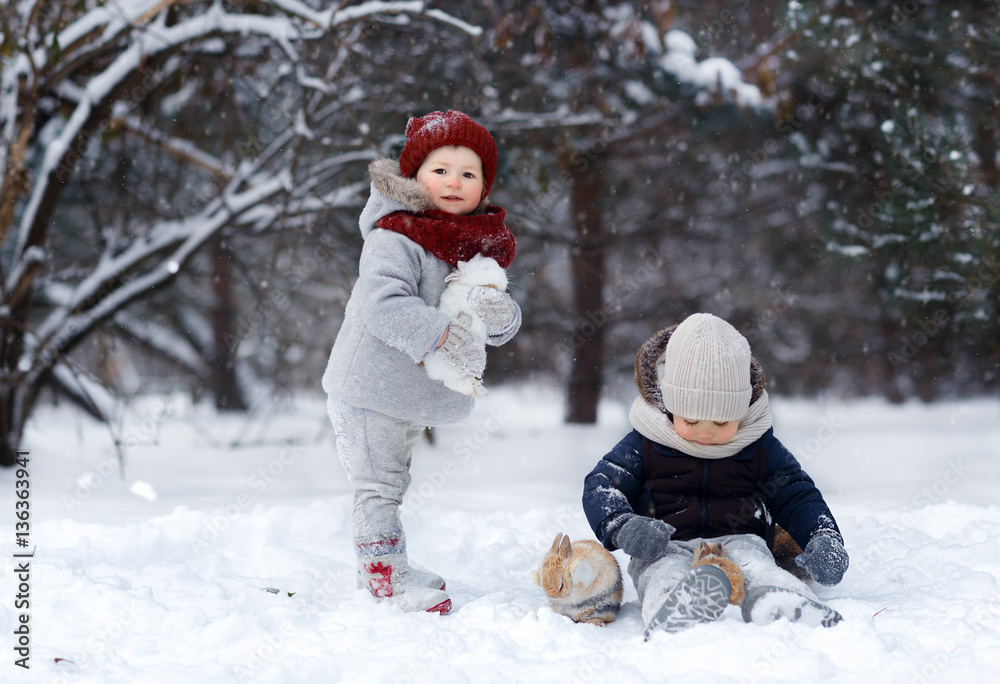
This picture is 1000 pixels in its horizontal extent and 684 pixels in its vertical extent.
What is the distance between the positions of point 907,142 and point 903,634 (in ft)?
12.3

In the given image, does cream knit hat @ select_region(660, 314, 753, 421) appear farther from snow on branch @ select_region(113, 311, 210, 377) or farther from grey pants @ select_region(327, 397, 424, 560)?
snow on branch @ select_region(113, 311, 210, 377)

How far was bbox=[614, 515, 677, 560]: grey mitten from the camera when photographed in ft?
7.23

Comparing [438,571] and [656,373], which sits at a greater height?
[656,373]

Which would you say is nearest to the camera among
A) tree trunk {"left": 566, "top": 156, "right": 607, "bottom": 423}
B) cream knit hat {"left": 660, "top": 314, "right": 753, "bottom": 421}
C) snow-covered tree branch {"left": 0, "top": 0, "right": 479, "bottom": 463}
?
cream knit hat {"left": 660, "top": 314, "right": 753, "bottom": 421}

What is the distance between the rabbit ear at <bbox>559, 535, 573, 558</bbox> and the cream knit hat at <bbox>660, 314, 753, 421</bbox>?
503 mm

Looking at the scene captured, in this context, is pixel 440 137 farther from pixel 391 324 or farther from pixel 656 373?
pixel 656 373

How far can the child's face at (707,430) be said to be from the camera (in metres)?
2.34

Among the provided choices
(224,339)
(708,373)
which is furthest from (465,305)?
(224,339)

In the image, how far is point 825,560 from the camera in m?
2.23

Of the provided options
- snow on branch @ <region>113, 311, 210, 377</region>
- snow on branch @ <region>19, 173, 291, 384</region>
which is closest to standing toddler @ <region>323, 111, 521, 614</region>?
snow on branch @ <region>19, 173, 291, 384</region>

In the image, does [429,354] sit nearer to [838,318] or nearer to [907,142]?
[907,142]

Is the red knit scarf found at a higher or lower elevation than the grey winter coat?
higher

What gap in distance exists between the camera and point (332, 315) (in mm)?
8422

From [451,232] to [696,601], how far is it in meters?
1.32
